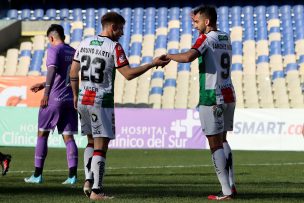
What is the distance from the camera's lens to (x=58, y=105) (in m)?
11.7

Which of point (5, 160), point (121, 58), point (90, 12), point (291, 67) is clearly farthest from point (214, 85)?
point (90, 12)

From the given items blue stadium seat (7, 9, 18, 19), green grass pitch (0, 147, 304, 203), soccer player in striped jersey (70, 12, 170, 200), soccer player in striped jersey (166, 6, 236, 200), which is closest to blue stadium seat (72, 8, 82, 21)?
blue stadium seat (7, 9, 18, 19)

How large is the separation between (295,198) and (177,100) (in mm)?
25660

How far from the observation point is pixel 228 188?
8836 mm

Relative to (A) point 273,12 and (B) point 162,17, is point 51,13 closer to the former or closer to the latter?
(B) point 162,17

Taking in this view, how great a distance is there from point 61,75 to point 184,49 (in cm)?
2731

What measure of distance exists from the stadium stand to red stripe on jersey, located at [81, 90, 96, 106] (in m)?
24.9

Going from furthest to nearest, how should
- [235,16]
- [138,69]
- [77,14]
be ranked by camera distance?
[77,14] < [235,16] < [138,69]

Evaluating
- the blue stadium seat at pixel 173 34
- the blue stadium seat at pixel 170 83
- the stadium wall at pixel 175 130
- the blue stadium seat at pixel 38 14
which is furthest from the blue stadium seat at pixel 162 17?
the stadium wall at pixel 175 130

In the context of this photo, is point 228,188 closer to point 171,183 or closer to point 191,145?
point 171,183

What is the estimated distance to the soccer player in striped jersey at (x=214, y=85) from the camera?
885cm

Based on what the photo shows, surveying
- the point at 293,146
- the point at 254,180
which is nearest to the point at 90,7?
the point at 293,146

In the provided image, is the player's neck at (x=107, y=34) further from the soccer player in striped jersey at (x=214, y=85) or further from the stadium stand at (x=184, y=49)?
the stadium stand at (x=184, y=49)

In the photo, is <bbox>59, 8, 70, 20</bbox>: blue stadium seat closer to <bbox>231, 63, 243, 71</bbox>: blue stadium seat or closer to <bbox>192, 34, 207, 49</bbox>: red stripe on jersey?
<bbox>231, 63, 243, 71</bbox>: blue stadium seat
